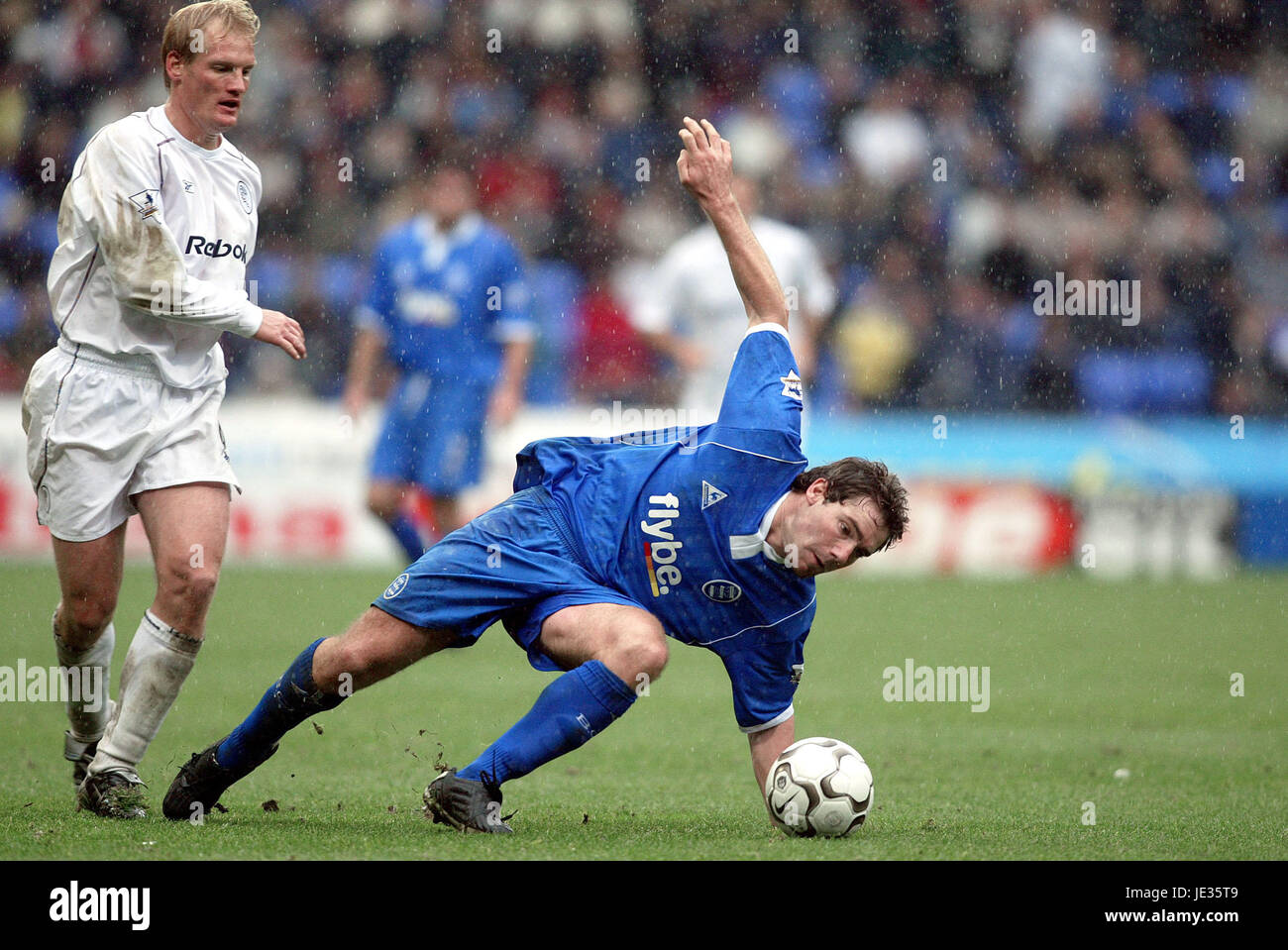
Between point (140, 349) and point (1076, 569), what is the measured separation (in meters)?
9.72

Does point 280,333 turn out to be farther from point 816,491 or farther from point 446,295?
point 446,295

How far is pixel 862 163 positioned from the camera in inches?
618

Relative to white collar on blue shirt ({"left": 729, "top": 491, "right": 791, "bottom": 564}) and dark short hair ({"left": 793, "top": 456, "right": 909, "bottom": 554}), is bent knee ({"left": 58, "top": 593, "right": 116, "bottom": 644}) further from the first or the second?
dark short hair ({"left": 793, "top": 456, "right": 909, "bottom": 554})

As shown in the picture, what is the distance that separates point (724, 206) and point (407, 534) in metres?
5.14

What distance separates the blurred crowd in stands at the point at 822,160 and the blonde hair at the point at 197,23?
9.51 m

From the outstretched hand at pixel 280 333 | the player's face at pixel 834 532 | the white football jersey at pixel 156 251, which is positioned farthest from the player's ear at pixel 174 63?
the player's face at pixel 834 532

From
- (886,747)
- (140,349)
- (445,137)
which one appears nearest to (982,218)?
(445,137)

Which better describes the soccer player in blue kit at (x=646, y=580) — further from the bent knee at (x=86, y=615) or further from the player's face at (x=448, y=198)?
the player's face at (x=448, y=198)

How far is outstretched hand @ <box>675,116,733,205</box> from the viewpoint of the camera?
4352 mm

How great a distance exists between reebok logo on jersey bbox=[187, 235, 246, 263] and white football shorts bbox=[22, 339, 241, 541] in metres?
0.36

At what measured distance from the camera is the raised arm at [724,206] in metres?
4.36

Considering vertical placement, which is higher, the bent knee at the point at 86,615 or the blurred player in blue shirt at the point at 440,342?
the blurred player in blue shirt at the point at 440,342

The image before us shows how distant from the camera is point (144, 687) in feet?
15.0

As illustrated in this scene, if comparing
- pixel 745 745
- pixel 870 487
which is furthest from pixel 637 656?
pixel 745 745
